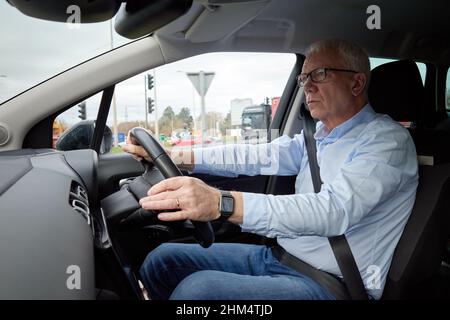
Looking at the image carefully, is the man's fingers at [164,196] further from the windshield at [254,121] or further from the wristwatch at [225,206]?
the windshield at [254,121]

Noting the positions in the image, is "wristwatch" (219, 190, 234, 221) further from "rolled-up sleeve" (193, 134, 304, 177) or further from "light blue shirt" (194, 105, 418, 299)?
"rolled-up sleeve" (193, 134, 304, 177)

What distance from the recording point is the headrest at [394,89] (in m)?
1.69

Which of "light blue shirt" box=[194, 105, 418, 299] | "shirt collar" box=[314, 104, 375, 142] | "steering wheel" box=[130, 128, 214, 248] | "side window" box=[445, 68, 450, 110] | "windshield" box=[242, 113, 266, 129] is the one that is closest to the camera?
"light blue shirt" box=[194, 105, 418, 299]

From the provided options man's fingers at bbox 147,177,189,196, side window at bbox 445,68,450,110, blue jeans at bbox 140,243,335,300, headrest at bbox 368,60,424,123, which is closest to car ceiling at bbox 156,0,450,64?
side window at bbox 445,68,450,110

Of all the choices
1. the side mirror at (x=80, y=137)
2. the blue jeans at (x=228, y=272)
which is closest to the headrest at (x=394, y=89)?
the blue jeans at (x=228, y=272)

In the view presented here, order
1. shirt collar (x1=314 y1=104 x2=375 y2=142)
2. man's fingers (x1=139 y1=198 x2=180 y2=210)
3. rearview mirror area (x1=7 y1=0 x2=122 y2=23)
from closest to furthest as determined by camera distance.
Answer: rearview mirror area (x1=7 y1=0 x2=122 y2=23)
man's fingers (x1=139 y1=198 x2=180 y2=210)
shirt collar (x1=314 y1=104 x2=375 y2=142)

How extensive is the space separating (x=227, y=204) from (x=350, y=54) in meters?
0.82

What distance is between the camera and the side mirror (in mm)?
1873

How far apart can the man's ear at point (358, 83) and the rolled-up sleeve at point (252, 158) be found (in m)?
0.43

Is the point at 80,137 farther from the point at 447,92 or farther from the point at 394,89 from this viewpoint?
the point at 447,92

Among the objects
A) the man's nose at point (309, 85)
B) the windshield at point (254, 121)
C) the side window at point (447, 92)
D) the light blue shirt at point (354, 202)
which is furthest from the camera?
the side window at point (447, 92)

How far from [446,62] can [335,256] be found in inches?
81.8

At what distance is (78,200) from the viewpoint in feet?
3.64

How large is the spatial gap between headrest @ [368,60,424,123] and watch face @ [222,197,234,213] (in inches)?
36.8
